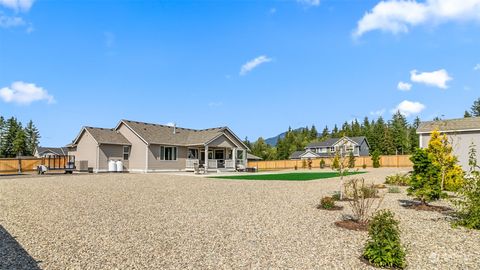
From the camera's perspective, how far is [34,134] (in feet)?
275

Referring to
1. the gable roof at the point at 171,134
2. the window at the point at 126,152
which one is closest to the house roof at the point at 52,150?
the gable roof at the point at 171,134

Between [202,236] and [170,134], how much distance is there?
92.8 ft

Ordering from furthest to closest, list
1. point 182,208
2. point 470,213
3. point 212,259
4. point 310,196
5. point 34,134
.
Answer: point 34,134 → point 310,196 → point 182,208 → point 470,213 → point 212,259

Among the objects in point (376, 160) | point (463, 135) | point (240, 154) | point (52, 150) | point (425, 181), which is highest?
point (463, 135)

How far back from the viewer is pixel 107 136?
30828 mm

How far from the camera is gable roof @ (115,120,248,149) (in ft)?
104

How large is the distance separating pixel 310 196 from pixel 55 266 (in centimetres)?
995

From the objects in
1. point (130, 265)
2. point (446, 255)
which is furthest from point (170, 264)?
point (446, 255)

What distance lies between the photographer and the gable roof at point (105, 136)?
29.8 metres

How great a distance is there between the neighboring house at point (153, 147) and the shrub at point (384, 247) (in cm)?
2675

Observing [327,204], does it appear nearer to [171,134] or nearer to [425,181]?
[425,181]

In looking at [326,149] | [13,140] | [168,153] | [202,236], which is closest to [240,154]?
Answer: [168,153]

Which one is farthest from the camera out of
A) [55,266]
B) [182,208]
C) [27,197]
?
[27,197]

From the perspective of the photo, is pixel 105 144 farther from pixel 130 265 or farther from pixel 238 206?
pixel 130 265
